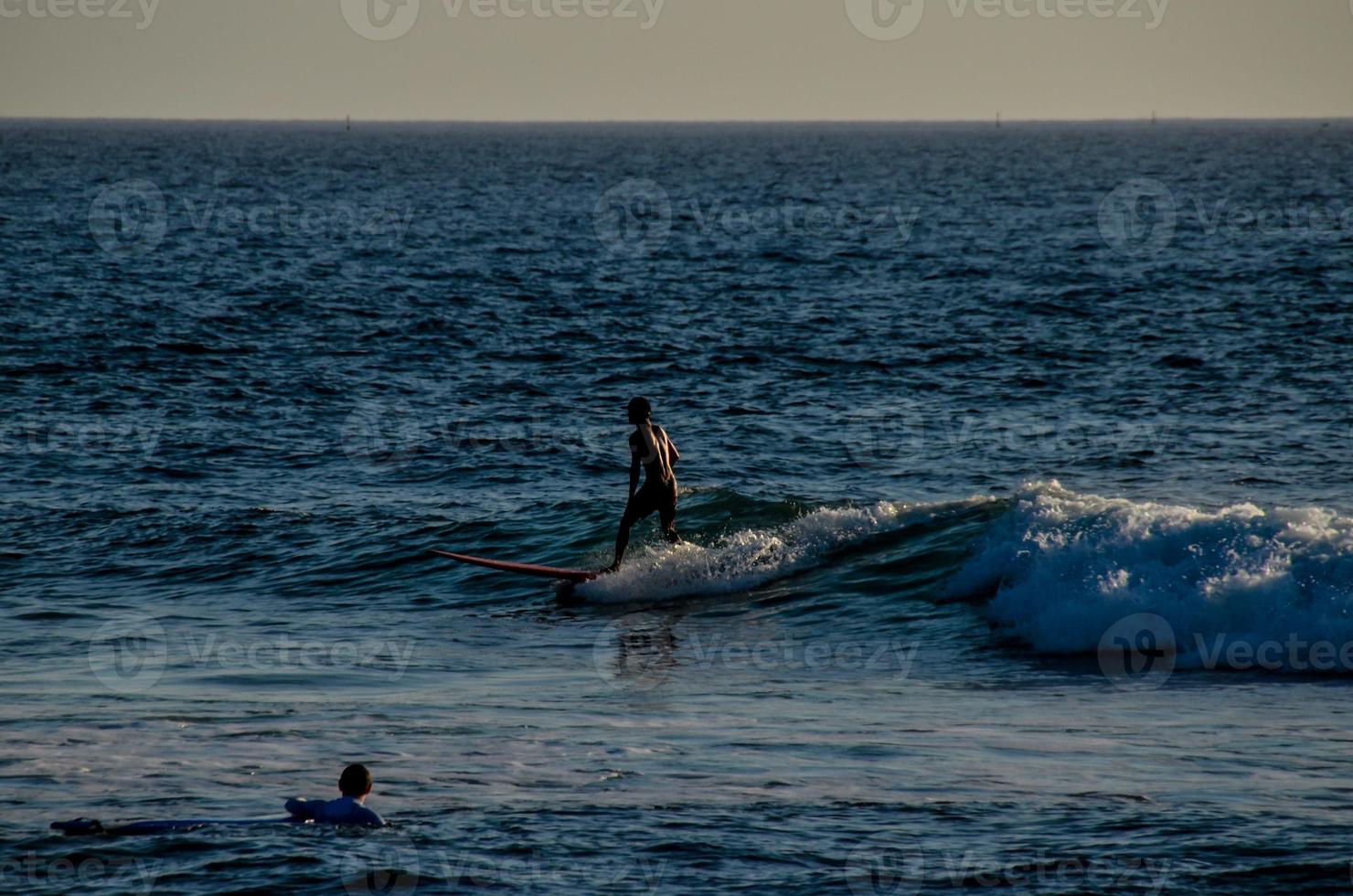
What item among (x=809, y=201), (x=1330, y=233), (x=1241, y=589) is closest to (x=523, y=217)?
(x=809, y=201)

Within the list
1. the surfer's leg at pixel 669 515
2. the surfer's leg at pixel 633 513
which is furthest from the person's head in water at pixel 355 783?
the surfer's leg at pixel 669 515

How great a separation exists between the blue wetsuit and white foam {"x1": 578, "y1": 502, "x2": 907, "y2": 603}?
883 cm

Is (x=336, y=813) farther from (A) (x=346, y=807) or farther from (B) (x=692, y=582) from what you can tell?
(B) (x=692, y=582)

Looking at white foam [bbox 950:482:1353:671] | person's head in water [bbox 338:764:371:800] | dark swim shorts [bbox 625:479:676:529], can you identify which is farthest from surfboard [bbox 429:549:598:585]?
person's head in water [bbox 338:764:371:800]

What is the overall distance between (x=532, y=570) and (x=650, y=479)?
188cm

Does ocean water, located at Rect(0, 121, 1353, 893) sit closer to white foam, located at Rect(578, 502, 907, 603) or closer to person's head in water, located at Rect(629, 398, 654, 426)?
white foam, located at Rect(578, 502, 907, 603)

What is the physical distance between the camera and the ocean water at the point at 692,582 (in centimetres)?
1011

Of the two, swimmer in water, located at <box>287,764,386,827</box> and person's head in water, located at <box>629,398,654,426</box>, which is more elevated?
person's head in water, located at <box>629,398,654,426</box>

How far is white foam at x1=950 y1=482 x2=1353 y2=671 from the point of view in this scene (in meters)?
15.8

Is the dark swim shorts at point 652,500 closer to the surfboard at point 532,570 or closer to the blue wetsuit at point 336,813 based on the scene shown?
the surfboard at point 532,570

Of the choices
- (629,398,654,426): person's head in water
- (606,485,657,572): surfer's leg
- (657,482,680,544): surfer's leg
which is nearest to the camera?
(629,398,654,426): person's head in water

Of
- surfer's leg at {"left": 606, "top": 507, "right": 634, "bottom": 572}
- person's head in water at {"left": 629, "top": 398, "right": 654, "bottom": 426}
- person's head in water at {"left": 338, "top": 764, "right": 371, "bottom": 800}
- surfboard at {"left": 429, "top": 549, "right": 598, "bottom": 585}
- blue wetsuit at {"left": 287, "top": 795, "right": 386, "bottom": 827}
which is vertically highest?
person's head in water at {"left": 629, "top": 398, "right": 654, "bottom": 426}

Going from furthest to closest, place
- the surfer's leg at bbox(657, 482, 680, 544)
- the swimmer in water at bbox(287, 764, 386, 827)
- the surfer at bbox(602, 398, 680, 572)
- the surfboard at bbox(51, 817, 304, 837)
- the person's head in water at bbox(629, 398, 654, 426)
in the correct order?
the surfer's leg at bbox(657, 482, 680, 544) < the surfer at bbox(602, 398, 680, 572) < the person's head in water at bbox(629, 398, 654, 426) < the swimmer in water at bbox(287, 764, 386, 827) < the surfboard at bbox(51, 817, 304, 837)

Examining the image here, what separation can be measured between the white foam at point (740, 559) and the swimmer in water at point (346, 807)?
8.76 metres
